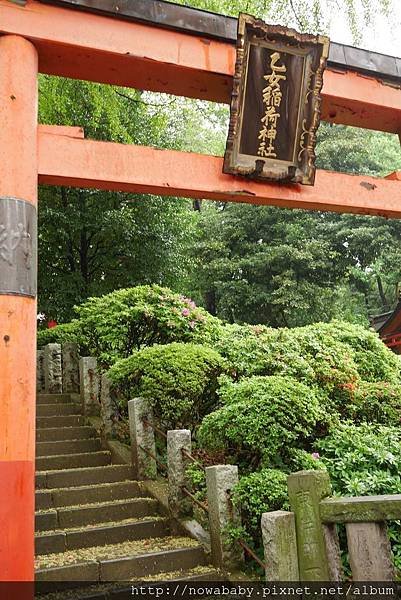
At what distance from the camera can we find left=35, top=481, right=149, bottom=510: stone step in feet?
19.4

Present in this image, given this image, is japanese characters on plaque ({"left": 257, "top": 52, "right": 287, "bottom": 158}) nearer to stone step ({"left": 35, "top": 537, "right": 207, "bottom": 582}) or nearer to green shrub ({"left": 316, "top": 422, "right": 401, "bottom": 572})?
green shrub ({"left": 316, "top": 422, "right": 401, "bottom": 572})

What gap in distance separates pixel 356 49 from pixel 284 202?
5.01ft

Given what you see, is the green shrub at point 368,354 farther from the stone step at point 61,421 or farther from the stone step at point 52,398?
the stone step at point 52,398

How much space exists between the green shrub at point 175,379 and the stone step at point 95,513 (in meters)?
1.07

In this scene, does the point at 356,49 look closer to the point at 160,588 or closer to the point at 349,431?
the point at 349,431

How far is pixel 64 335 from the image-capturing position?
36.8ft

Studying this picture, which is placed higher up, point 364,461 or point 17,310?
point 17,310

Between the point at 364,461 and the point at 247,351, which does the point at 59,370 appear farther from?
the point at 364,461

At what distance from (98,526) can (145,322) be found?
4.02 meters

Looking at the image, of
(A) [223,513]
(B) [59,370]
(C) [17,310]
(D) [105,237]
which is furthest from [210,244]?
(C) [17,310]

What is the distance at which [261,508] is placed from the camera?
4660mm

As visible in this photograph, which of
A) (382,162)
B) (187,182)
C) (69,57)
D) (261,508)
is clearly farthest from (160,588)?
(382,162)

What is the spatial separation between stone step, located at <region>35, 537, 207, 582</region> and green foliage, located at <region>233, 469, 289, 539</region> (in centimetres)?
63

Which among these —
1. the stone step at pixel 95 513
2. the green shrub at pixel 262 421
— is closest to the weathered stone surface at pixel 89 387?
the stone step at pixel 95 513
